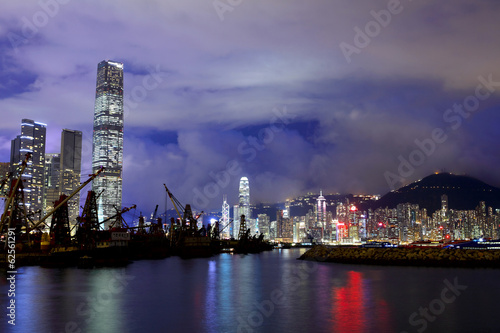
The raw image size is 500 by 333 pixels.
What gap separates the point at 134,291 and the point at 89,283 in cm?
926

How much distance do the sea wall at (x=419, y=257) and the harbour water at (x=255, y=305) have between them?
25427 mm

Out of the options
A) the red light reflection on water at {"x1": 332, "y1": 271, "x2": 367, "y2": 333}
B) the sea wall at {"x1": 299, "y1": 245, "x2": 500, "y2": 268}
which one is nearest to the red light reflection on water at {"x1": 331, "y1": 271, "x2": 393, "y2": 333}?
the red light reflection on water at {"x1": 332, "y1": 271, "x2": 367, "y2": 333}

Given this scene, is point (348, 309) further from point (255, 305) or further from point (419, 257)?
point (419, 257)

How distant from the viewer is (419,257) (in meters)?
90.2

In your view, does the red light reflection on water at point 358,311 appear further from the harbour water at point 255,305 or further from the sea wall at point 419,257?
the sea wall at point 419,257

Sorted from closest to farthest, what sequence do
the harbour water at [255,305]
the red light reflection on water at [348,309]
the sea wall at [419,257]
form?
the red light reflection on water at [348,309]
the harbour water at [255,305]
the sea wall at [419,257]

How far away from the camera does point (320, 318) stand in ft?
112

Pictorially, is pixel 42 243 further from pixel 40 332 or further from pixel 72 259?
pixel 40 332

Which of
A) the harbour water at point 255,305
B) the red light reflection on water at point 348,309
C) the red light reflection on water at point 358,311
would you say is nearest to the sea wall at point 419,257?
the harbour water at point 255,305

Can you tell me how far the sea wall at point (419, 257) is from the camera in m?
84.8

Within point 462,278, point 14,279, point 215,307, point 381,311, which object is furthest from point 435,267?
point 14,279

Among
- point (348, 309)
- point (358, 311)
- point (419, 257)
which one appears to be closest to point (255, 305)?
point (348, 309)

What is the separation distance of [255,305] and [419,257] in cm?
6013

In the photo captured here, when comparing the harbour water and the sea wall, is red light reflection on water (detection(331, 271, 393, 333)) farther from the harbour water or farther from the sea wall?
the sea wall
